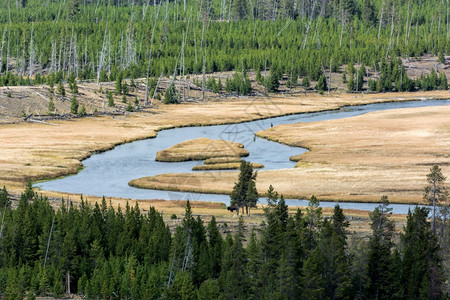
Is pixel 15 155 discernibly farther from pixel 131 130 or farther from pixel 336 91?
pixel 336 91

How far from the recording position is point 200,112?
160750mm

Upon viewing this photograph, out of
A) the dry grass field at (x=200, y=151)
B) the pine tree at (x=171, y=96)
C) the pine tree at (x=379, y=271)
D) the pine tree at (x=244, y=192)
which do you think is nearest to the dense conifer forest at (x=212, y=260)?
the pine tree at (x=379, y=271)

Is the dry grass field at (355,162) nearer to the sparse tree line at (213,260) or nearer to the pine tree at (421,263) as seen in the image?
the sparse tree line at (213,260)

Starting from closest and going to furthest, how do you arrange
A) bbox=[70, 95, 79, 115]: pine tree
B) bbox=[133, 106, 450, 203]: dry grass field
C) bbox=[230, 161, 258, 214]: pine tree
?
1. bbox=[230, 161, 258, 214]: pine tree
2. bbox=[133, 106, 450, 203]: dry grass field
3. bbox=[70, 95, 79, 115]: pine tree

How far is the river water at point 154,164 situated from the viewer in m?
88.0

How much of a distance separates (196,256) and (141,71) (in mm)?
135505

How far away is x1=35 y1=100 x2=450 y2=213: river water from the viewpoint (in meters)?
88.0

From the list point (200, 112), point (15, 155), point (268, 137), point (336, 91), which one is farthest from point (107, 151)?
point (336, 91)

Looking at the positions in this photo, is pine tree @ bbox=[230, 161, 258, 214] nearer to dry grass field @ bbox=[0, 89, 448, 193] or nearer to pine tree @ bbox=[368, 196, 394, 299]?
dry grass field @ bbox=[0, 89, 448, 193]

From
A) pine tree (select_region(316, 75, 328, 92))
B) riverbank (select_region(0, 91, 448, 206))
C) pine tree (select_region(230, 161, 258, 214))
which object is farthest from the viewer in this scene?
pine tree (select_region(316, 75, 328, 92))

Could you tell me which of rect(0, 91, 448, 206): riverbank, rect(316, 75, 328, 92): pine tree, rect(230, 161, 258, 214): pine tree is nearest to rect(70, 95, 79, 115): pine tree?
rect(0, 91, 448, 206): riverbank

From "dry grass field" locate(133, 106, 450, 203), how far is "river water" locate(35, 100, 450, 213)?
222cm

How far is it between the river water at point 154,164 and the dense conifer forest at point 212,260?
1376cm

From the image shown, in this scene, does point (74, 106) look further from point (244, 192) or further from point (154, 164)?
point (244, 192)
